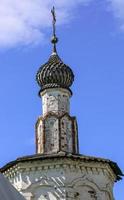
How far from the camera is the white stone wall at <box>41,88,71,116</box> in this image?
1833cm

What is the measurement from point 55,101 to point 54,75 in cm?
99

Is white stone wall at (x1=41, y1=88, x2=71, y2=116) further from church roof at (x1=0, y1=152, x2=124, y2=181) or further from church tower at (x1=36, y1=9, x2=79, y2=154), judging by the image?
church roof at (x1=0, y1=152, x2=124, y2=181)

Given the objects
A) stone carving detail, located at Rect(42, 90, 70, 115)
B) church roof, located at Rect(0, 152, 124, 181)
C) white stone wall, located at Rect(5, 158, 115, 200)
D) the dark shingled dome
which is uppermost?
the dark shingled dome

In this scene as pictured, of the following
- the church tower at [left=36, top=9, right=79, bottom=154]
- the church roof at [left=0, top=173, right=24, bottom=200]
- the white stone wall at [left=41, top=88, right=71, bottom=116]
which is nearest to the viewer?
the church roof at [left=0, top=173, right=24, bottom=200]

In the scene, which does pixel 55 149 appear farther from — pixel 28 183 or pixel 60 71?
pixel 60 71

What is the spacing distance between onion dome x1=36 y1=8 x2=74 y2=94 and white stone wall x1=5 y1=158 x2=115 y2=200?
303 cm

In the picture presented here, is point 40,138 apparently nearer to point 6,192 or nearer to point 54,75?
point 54,75

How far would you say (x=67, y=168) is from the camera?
56.0ft

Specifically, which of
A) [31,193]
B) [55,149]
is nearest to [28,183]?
[31,193]

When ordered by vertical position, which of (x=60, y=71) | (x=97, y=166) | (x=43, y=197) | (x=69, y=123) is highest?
(x=60, y=71)

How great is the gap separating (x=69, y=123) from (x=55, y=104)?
2.74 ft

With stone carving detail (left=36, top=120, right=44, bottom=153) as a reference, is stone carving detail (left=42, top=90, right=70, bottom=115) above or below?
above

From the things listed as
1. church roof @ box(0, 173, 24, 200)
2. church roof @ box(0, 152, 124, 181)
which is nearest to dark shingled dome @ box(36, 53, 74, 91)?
church roof @ box(0, 152, 124, 181)

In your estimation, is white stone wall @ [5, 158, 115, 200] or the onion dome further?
the onion dome
